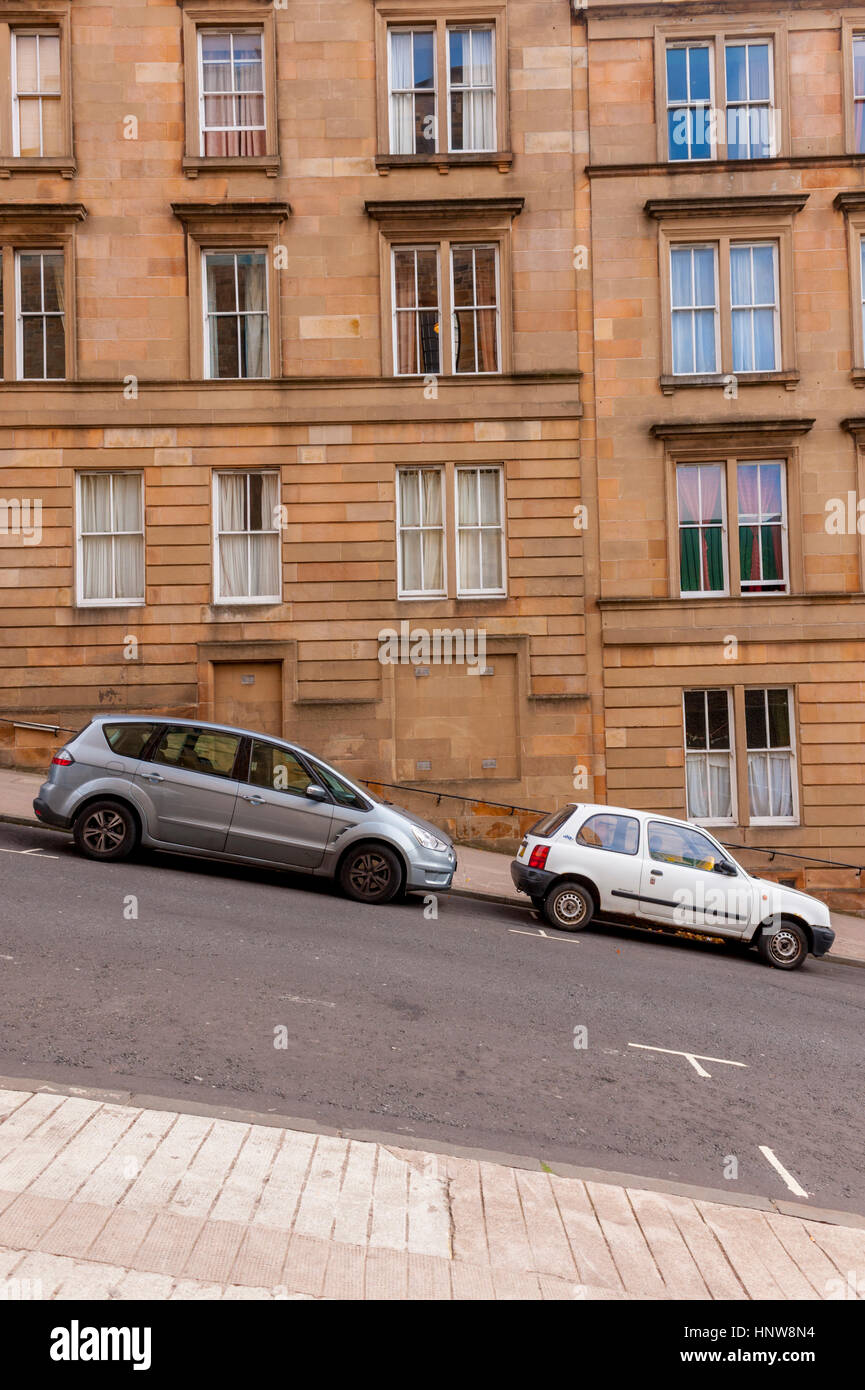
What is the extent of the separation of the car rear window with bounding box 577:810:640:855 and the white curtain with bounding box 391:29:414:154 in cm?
1300

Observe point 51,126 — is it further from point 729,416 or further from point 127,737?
point 729,416

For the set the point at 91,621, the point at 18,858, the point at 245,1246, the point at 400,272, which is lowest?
the point at 245,1246

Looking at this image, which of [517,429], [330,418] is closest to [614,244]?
[517,429]

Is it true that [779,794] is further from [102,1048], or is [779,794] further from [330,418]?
[102,1048]

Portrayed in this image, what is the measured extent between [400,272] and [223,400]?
3895 millimetres

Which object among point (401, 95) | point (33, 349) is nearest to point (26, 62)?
point (33, 349)

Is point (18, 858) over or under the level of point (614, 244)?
under

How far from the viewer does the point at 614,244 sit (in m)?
19.7

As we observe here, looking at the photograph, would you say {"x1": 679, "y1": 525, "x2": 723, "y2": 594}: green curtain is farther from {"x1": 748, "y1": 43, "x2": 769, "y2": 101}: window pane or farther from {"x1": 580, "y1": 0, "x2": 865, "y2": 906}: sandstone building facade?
{"x1": 748, "y1": 43, "x2": 769, "y2": 101}: window pane

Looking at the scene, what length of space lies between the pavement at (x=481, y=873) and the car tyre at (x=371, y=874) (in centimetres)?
217

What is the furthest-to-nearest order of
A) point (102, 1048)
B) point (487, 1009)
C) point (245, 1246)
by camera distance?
point (487, 1009), point (102, 1048), point (245, 1246)

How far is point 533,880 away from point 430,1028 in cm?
530

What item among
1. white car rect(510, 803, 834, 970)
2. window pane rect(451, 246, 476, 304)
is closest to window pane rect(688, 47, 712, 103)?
window pane rect(451, 246, 476, 304)

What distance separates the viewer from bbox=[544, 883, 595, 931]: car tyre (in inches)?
512
